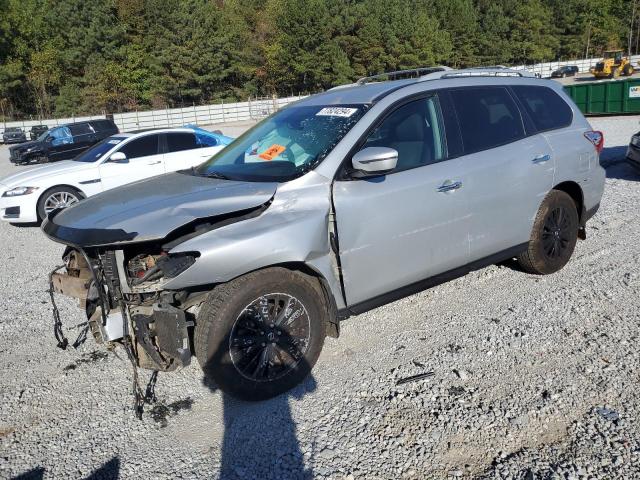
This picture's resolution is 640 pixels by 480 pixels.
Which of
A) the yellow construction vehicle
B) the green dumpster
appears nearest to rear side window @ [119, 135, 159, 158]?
the green dumpster

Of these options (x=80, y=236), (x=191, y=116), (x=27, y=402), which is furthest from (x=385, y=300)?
(x=191, y=116)

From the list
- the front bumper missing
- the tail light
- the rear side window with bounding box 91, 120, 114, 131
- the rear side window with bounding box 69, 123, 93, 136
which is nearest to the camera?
the front bumper missing

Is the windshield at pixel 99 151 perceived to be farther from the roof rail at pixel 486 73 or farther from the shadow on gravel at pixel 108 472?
the shadow on gravel at pixel 108 472

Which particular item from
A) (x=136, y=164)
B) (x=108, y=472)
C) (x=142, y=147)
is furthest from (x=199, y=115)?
(x=108, y=472)

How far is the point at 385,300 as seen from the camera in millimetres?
3822

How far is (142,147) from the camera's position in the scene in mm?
→ 10000

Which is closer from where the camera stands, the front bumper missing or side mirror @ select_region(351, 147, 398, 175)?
the front bumper missing

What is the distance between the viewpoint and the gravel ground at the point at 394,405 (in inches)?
110

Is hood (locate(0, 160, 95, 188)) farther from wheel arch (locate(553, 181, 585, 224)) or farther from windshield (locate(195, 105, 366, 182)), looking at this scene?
wheel arch (locate(553, 181, 585, 224))

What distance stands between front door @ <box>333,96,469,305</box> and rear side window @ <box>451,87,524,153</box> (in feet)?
0.83

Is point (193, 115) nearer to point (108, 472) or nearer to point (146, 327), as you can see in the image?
point (146, 327)

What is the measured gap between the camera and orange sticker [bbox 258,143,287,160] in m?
3.95

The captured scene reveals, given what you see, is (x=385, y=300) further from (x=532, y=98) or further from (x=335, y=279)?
(x=532, y=98)

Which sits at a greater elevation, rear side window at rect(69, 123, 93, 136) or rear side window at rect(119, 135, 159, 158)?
rear side window at rect(119, 135, 159, 158)
